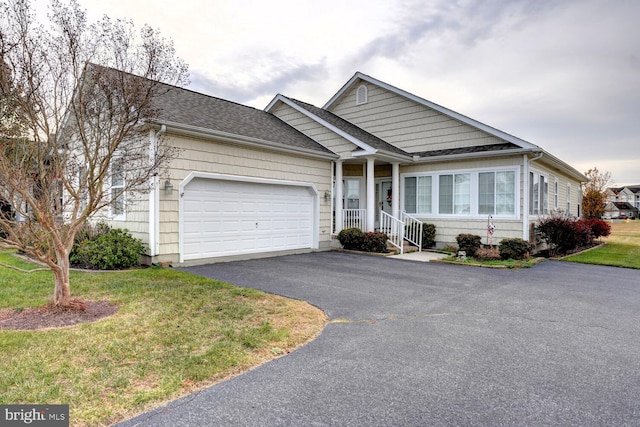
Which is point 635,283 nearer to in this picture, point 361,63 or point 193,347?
point 193,347

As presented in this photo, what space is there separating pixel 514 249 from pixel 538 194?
333 cm

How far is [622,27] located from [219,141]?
448 inches

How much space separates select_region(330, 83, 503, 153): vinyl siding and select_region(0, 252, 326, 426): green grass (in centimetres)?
970

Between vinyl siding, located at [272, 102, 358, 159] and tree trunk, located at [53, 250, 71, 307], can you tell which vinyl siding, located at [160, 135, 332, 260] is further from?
tree trunk, located at [53, 250, 71, 307]

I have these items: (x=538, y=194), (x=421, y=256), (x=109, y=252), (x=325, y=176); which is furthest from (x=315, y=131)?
(x=538, y=194)

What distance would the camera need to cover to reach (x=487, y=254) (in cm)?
1073

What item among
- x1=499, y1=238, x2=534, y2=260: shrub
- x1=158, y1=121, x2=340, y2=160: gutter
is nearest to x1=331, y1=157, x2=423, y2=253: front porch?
x1=158, y1=121, x2=340, y2=160: gutter

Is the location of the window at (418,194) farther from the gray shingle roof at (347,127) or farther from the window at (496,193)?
the window at (496,193)

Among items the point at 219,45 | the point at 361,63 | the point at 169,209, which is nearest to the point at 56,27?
the point at 169,209

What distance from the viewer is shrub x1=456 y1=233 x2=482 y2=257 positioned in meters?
11.5

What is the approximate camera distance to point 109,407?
8.96ft

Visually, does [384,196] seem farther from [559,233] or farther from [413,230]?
[559,233]

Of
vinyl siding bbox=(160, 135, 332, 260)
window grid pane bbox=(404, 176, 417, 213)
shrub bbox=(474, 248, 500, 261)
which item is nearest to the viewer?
vinyl siding bbox=(160, 135, 332, 260)

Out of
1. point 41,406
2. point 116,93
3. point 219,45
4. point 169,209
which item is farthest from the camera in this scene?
point 219,45
